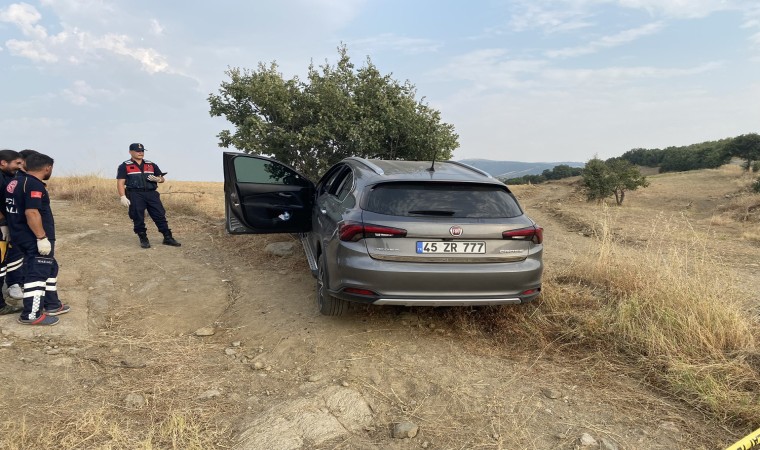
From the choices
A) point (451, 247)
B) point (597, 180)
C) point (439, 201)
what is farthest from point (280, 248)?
point (597, 180)

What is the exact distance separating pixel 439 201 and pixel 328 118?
525cm

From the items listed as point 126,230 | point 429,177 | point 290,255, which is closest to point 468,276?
point 429,177

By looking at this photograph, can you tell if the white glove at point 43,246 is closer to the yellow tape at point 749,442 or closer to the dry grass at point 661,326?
the dry grass at point 661,326

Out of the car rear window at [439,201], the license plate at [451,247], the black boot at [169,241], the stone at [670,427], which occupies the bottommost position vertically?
the stone at [670,427]

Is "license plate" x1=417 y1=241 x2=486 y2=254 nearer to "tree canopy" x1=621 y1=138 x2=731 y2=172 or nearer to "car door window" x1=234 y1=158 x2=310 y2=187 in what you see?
"car door window" x1=234 y1=158 x2=310 y2=187

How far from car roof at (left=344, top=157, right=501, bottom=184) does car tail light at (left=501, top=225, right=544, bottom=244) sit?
1.71 feet

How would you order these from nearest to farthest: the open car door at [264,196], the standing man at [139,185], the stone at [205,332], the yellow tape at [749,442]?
the yellow tape at [749,442], the stone at [205,332], the open car door at [264,196], the standing man at [139,185]

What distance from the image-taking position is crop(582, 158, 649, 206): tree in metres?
18.4

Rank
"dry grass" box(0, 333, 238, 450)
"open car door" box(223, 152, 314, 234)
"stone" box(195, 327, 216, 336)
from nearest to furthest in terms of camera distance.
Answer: "dry grass" box(0, 333, 238, 450), "stone" box(195, 327, 216, 336), "open car door" box(223, 152, 314, 234)

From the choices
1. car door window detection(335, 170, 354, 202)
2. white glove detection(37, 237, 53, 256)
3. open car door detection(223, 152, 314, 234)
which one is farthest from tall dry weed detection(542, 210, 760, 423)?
white glove detection(37, 237, 53, 256)

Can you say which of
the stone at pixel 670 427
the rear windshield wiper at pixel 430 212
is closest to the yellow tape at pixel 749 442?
the stone at pixel 670 427

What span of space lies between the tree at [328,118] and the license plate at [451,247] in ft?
16.8

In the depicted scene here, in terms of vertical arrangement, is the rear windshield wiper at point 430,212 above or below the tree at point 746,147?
below

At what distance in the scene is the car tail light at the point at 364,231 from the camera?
360 cm
